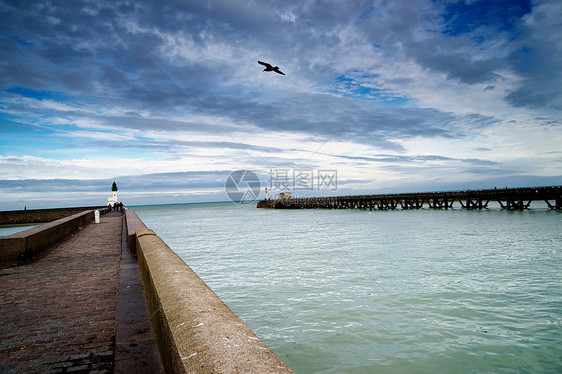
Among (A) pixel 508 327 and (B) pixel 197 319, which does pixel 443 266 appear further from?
(B) pixel 197 319

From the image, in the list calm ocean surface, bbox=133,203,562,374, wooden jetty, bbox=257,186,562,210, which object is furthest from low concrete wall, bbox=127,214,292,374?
wooden jetty, bbox=257,186,562,210

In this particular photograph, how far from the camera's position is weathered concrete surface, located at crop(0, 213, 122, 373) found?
2.97 m

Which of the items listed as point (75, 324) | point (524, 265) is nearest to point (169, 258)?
point (75, 324)

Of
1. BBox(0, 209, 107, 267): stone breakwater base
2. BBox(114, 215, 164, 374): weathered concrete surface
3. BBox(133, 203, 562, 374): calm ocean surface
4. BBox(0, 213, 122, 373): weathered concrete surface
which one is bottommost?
BBox(133, 203, 562, 374): calm ocean surface

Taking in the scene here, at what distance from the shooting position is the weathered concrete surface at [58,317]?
2.97 metres

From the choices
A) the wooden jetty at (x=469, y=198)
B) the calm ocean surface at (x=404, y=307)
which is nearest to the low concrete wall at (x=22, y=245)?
the calm ocean surface at (x=404, y=307)

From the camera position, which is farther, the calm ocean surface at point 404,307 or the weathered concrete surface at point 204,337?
the calm ocean surface at point 404,307

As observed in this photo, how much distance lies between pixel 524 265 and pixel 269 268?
7.48m

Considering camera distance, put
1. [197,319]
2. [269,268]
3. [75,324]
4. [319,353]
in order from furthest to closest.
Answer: [269,268] → [319,353] → [75,324] → [197,319]

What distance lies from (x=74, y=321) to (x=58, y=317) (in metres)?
0.30

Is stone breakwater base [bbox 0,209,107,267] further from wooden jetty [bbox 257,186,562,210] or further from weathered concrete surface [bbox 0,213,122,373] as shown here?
wooden jetty [bbox 257,186,562,210]

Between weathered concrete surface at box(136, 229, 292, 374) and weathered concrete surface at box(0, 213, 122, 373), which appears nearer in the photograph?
weathered concrete surface at box(136, 229, 292, 374)

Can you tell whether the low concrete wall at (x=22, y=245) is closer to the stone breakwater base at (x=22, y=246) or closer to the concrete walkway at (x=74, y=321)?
the stone breakwater base at (x=22, y=246)

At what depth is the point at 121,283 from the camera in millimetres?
5555
